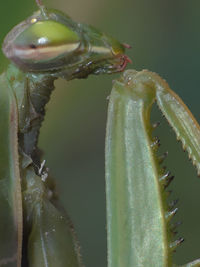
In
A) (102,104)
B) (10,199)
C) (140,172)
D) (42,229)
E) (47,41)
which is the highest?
(47,41)

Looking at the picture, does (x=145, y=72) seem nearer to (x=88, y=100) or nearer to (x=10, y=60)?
(x=10, y=60)

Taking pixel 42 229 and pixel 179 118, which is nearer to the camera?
pixel 179 118

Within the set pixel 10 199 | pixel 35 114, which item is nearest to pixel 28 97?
pixel 35 114

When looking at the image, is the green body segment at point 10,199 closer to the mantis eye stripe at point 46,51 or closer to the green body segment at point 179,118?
the mantis eye stripe at point 46,51

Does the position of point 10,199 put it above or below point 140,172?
below

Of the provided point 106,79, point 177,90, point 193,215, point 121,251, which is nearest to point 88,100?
point 106,79

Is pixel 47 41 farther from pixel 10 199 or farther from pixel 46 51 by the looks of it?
pixel 10 199
